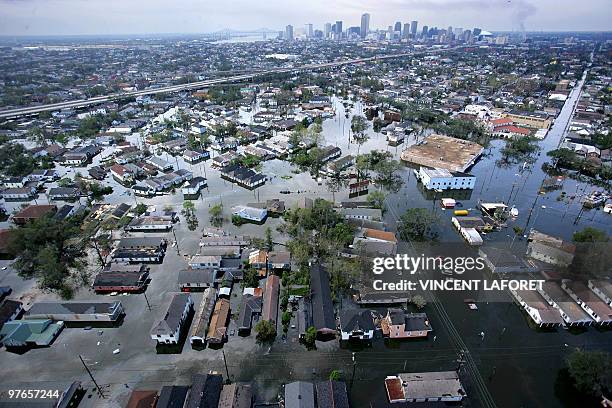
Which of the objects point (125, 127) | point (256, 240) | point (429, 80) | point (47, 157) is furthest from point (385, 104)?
point (47, 157)

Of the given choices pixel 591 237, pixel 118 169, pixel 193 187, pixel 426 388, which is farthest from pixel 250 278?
pixel 118 169

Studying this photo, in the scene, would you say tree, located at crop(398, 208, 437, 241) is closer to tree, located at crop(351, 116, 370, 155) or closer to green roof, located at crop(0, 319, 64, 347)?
tree, located at crop(351, 116, 370, 155)

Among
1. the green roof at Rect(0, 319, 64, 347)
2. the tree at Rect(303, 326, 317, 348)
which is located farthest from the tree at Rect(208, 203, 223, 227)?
the tree at Rect(303, 326, 317, 348)

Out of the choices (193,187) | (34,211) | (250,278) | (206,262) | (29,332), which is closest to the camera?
(29,332)

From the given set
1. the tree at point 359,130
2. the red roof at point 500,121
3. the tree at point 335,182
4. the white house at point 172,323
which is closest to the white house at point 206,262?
the white house at point 172,323

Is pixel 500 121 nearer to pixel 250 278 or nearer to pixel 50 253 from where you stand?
pixel 250 278

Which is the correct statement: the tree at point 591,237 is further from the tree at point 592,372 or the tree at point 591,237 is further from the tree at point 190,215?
the tree at point 190,215
